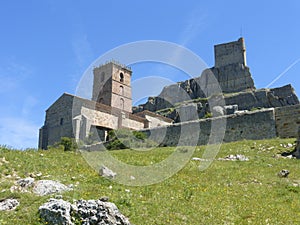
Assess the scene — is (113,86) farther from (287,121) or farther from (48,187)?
(48,187)

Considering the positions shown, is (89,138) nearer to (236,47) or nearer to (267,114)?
(267,114)

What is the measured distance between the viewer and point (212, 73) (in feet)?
340

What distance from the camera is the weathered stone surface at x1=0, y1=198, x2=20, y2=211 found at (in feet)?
27.3

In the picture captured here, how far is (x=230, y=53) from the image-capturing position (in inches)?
4028

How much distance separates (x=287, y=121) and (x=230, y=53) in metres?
78.1

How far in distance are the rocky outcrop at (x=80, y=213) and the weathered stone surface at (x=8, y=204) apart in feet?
4.53

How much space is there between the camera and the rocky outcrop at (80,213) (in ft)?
23.6

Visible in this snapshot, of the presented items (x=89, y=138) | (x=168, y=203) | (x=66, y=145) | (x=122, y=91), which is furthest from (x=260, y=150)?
(x=122, y=91)

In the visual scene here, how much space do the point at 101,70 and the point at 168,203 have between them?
7070 centimetres

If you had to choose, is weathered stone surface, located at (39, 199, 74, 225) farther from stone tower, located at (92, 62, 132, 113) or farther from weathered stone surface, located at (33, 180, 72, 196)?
stone tower, located at (92, 62, 132, 113)

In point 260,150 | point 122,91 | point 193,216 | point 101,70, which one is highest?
point 101,70

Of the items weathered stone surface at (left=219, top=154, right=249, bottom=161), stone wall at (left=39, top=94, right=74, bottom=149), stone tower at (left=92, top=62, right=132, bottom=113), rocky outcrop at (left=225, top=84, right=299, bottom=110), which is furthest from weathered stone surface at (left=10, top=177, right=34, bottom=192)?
rocky outcrop at (left=225, top=84, right=299, bottom=110)

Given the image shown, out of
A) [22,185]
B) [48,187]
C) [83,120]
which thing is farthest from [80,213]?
[83,120]

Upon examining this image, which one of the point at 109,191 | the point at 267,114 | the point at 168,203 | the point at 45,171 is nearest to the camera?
the point at 168,203
